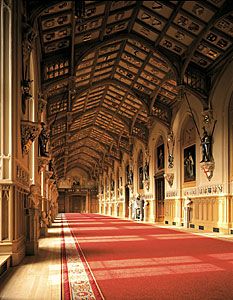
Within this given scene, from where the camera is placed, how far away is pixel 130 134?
85.5ft

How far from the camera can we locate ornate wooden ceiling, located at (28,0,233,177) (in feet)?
40.1

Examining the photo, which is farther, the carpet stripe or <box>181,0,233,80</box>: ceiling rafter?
<box>181,0,233,80</box>: ceiling rafter

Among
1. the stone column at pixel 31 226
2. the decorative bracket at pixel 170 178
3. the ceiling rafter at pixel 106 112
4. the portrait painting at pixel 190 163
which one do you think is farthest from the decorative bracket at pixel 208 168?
the ceiling rafter at pixel 106 112

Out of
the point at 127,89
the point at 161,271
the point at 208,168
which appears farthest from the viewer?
the point at 127,89

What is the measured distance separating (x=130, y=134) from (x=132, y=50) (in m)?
9.82

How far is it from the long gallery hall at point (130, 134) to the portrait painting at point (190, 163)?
0.17 feet

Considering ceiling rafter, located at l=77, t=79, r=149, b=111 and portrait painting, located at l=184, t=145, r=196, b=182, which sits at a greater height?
ceiling rafter, located at l=77, t=79, r=149, b=111

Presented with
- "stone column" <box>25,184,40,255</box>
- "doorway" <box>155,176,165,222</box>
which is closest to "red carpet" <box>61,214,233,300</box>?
"stone column" <box>25,184,40,255</box>

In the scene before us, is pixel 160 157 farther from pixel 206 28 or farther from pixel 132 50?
pixel 206 28

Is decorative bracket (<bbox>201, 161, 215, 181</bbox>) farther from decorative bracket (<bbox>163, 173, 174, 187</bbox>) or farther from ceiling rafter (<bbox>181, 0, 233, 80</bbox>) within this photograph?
decorative bracket (<bbox>163, 173, 174, 187</bbox>)

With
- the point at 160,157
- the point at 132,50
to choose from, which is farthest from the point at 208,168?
the point at 160,157

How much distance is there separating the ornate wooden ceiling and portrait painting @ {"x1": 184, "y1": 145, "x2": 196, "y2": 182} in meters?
2.74

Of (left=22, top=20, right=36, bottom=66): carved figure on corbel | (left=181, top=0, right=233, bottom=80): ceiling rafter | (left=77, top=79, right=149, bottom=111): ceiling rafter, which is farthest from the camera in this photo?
(left=77, top=79, right=149, bottom=111): ceiling rafter

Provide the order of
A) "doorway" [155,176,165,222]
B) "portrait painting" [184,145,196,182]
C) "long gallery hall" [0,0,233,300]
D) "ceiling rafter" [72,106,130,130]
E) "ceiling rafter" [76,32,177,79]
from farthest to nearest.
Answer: "doorway" [155,176,165,222], "ceiling rafter" [72,106,130,130], "portrait painting" [184,145,196,182], "ceiling rafter" [76,32,177,79], "long gallery hall" [0,0,233,300]
